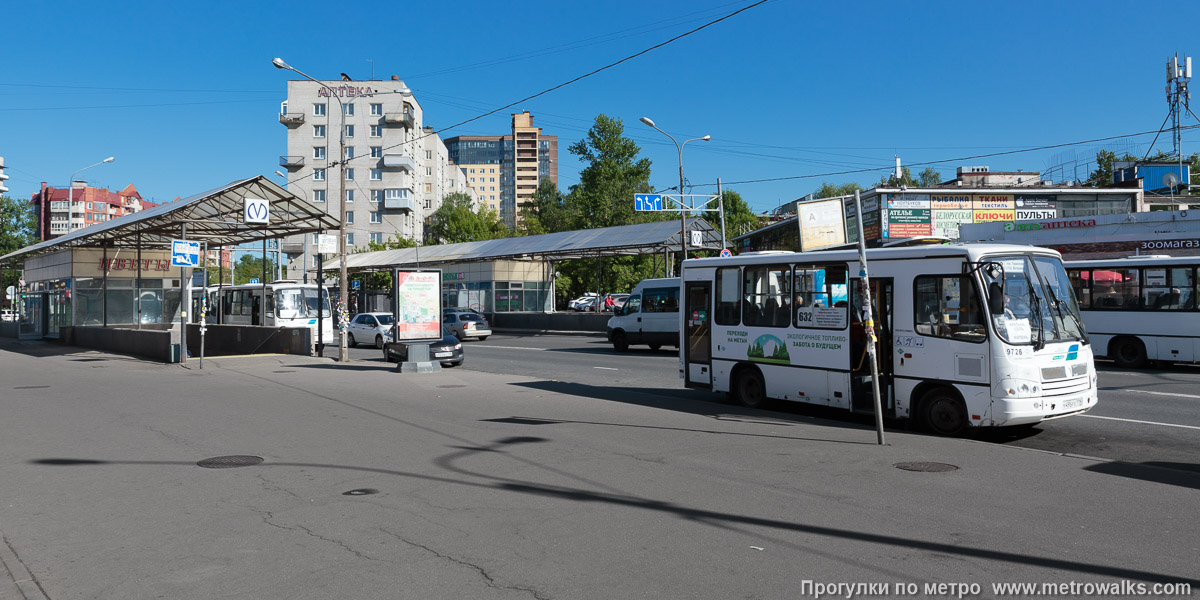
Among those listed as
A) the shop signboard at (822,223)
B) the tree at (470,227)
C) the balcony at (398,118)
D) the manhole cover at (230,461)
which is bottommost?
the manhole cover at (230,461)

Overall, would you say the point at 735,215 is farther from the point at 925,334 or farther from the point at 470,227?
the point at 925,334

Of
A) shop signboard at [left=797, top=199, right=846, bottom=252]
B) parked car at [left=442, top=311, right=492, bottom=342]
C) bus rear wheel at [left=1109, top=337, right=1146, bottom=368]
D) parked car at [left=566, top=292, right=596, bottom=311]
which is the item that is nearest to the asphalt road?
bus rear wheel at [left=1109, top=337, right=1146, bottom=368]

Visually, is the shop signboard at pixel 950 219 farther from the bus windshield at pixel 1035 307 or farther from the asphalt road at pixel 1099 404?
the bus windshield at pixel 1035 307

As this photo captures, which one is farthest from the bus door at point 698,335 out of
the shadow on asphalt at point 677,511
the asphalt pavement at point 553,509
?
the shadow on asphalt at point 677,511

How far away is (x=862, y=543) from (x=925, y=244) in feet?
22.9

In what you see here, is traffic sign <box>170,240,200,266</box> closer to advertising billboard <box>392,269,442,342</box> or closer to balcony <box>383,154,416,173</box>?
advertising billboard <box>392,269,442,342</box>

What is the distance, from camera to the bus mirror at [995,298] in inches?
408

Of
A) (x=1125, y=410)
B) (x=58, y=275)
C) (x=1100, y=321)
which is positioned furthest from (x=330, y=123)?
(x=1125, y=410)

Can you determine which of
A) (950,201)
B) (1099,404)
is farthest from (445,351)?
(950,201)

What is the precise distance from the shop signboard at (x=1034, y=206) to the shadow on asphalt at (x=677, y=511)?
125 feet

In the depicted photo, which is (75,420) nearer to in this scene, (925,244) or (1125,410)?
(925,244)

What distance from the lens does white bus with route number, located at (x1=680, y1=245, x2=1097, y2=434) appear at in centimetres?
1027

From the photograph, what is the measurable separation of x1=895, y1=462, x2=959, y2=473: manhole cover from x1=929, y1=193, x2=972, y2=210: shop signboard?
3528 cm

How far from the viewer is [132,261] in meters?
36.5
